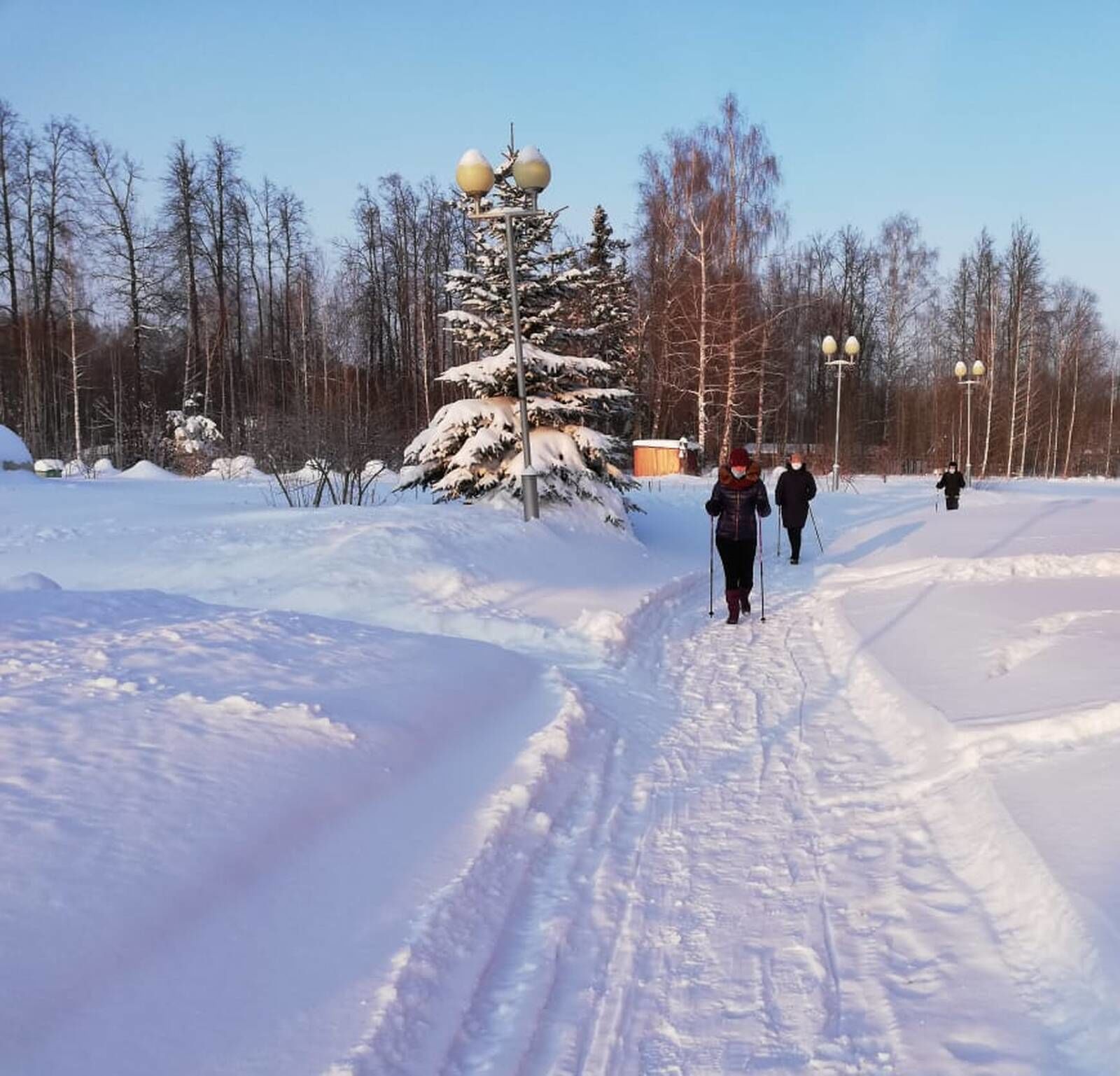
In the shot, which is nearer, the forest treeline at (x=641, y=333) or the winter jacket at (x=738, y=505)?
the winter jacket at (x=738, y=505)

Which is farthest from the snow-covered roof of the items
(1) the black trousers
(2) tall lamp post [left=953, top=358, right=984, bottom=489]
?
(2) tall lamp post [left=953, top=358, right=984, bottom=489]

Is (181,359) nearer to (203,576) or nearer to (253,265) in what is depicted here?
(253,265)

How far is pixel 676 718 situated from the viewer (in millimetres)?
5953

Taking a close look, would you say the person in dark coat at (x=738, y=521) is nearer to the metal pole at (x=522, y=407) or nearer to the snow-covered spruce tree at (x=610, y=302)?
the metal pole at (x=522, y=407)

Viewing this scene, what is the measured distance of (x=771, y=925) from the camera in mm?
3223

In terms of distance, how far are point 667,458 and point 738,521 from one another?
71.9ft

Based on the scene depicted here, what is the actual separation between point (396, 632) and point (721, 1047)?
475 centimetres

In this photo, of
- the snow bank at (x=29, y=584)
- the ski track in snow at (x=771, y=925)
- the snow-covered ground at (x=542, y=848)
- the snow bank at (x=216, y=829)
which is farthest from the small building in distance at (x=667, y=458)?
the snow bank at (x=216, y=829)

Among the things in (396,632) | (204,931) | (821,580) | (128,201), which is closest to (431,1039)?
(204,931)

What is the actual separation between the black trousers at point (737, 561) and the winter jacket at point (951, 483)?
1418 centimetres

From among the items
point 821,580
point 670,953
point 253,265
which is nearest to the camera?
point 670,953

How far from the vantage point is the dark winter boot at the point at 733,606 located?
30.9 ft

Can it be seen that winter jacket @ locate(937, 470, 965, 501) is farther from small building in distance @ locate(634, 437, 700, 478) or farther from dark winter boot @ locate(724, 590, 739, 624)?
dark winter boot @ locate(724, 590, 739, 624)

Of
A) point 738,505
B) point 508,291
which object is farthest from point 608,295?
point 738,505
